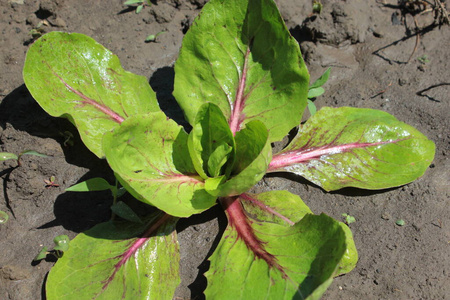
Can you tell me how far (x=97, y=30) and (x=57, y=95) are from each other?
117cm

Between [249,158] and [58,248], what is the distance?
124cm

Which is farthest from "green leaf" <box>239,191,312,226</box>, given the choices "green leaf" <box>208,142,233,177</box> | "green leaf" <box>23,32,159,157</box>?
"green leaf" <box>23,32,159,157</box>

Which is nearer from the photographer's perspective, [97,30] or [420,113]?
[420,113]

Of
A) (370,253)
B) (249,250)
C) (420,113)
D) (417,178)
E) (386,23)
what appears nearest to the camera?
(249,250)

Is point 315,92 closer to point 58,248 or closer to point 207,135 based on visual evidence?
point 207,135

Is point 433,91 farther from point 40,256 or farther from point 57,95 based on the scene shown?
point 40,256

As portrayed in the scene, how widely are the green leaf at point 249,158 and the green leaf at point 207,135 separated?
0.08 m

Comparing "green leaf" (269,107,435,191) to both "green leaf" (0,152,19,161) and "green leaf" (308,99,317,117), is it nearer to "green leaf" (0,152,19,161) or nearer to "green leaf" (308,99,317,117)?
"green leaf" (308,99,317,117)

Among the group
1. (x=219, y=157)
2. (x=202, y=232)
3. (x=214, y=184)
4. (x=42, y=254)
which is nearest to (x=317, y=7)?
(x=219, y=157)

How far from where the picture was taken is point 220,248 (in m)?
2.56

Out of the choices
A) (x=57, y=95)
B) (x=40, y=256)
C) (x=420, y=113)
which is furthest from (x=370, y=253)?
(x=57, y=95)

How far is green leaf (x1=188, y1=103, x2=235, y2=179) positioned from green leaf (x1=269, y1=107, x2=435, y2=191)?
0.48 metres

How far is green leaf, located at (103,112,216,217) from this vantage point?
2387mm

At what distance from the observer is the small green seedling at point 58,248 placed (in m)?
2.49
